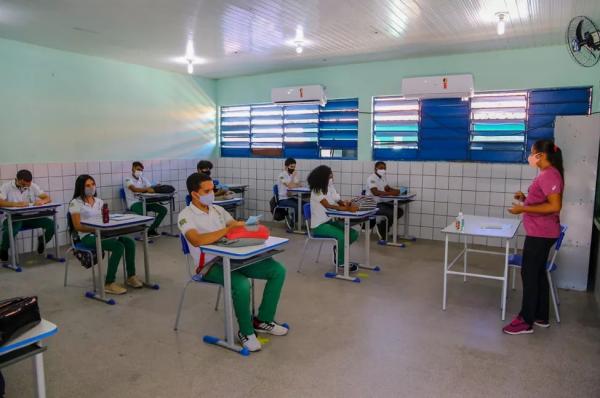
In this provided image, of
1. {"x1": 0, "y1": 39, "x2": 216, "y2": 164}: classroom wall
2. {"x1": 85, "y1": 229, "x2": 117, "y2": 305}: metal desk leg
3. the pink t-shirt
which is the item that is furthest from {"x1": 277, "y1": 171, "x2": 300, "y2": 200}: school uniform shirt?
the pink t-shirt

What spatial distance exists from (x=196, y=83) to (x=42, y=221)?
3906mm

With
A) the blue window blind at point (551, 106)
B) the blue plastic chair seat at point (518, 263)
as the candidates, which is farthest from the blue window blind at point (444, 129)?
the blue plastic chair seat at point (518, 263)

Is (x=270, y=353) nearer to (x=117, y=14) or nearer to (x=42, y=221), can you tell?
(x=117, y=14)

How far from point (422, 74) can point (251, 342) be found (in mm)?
4992

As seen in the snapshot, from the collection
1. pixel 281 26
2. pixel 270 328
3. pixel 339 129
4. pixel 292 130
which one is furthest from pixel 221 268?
pixel 292 130

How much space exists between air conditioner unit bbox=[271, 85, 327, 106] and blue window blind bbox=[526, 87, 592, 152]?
3112mm

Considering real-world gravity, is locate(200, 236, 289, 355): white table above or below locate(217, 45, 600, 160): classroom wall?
below

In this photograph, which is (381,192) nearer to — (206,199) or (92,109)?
(206,199)

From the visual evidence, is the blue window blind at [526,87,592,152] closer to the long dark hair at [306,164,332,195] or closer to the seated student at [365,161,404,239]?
the seated student at [365,161,404,239]

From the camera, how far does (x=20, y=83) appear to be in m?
5.59

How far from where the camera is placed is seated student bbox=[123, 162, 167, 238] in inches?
259

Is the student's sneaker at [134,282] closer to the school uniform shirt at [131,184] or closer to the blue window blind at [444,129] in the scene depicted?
the school uniform shirt at [131,184]

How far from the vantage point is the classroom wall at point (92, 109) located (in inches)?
220

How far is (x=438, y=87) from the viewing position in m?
6.09
